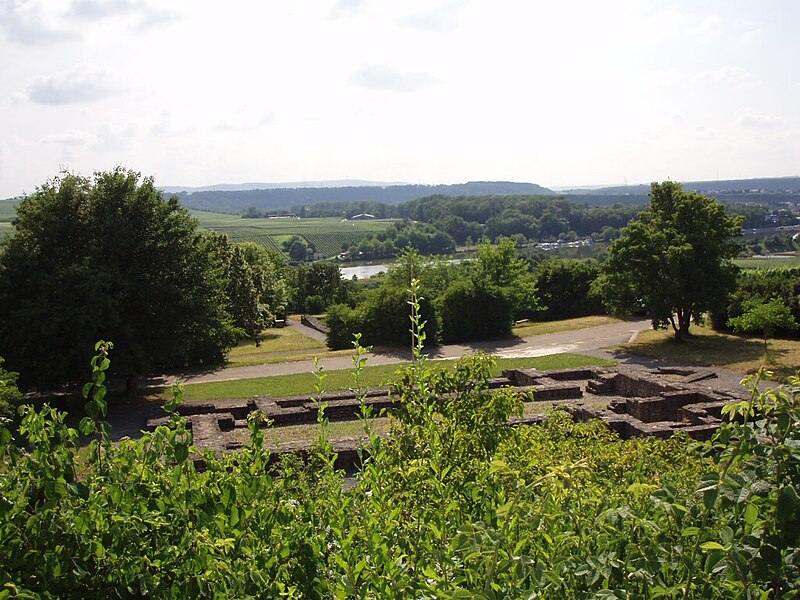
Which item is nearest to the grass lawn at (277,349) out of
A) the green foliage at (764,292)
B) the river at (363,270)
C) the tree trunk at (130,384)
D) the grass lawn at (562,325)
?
the tree trunk at (130,384)

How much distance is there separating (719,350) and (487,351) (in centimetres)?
922

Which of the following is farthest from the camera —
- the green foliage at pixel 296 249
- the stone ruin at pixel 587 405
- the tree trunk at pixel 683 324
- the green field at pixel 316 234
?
the green field at pixel 316 234

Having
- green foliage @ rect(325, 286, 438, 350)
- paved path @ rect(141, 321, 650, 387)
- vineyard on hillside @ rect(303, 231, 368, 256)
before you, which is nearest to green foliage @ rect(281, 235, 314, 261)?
vineyard on hillside @ rect(303, 231, 368, 256)

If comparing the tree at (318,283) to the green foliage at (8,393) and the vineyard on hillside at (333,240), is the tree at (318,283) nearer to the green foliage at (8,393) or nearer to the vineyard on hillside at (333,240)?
the green foliage at (8,393)

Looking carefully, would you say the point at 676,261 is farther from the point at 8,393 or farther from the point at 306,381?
the point at 8,393

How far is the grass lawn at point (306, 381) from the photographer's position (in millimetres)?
22797

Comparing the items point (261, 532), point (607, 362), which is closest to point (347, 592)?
point (261, 532)

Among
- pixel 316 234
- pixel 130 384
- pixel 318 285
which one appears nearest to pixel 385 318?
pixel 130 384

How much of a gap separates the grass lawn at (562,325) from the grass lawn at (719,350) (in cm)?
454

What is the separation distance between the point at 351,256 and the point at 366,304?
4679 inches

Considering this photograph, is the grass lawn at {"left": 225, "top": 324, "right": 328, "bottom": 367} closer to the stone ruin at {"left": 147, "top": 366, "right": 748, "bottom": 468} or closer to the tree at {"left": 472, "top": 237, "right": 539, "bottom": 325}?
the stone ruin at {"left": 147, "top": 366, "right": 748, "bottom": 468}

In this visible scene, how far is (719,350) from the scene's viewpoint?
27.5 m

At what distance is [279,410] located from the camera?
64.1ft

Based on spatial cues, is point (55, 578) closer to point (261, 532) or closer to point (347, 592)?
point (261, 532)
